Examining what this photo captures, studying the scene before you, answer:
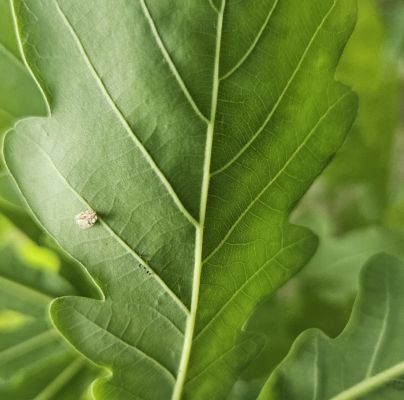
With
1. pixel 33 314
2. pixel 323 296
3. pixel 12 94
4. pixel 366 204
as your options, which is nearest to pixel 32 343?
pixel 33 314

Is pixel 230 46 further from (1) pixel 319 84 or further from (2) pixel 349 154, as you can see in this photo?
(2) pixel 349 154

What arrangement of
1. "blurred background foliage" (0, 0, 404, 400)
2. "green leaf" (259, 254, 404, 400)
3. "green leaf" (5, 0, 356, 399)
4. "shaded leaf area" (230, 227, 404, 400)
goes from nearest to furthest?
1. "green leaf" (5, 0, 356, 399)
2. "green leaf" (259, 254, 404, 400)
3. "blurred background foliage" (0, 0, 404, 400)
4. "shaded leaf area" (230, 227, 404, 400)

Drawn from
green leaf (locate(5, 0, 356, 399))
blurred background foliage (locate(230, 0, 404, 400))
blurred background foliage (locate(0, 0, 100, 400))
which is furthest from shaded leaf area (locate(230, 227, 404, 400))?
green leaf (locate(5, 0, 356, 399))

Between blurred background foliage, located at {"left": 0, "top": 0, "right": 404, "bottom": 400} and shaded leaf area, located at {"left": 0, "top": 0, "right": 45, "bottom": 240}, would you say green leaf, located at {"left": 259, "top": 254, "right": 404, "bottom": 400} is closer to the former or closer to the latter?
blurred background foliage, located at {"left": 0, "top": 0, "right": 404, "bottom": 400}

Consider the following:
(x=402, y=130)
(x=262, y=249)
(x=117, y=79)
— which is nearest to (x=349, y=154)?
(x=402, y=130)

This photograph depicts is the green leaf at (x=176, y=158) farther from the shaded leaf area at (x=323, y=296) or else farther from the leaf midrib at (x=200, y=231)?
the shaded leaf area at (x=323, y=296)

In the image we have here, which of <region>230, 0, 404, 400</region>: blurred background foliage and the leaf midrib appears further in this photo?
<region>230, 0, 404, 400</region>: blurred background foliage
